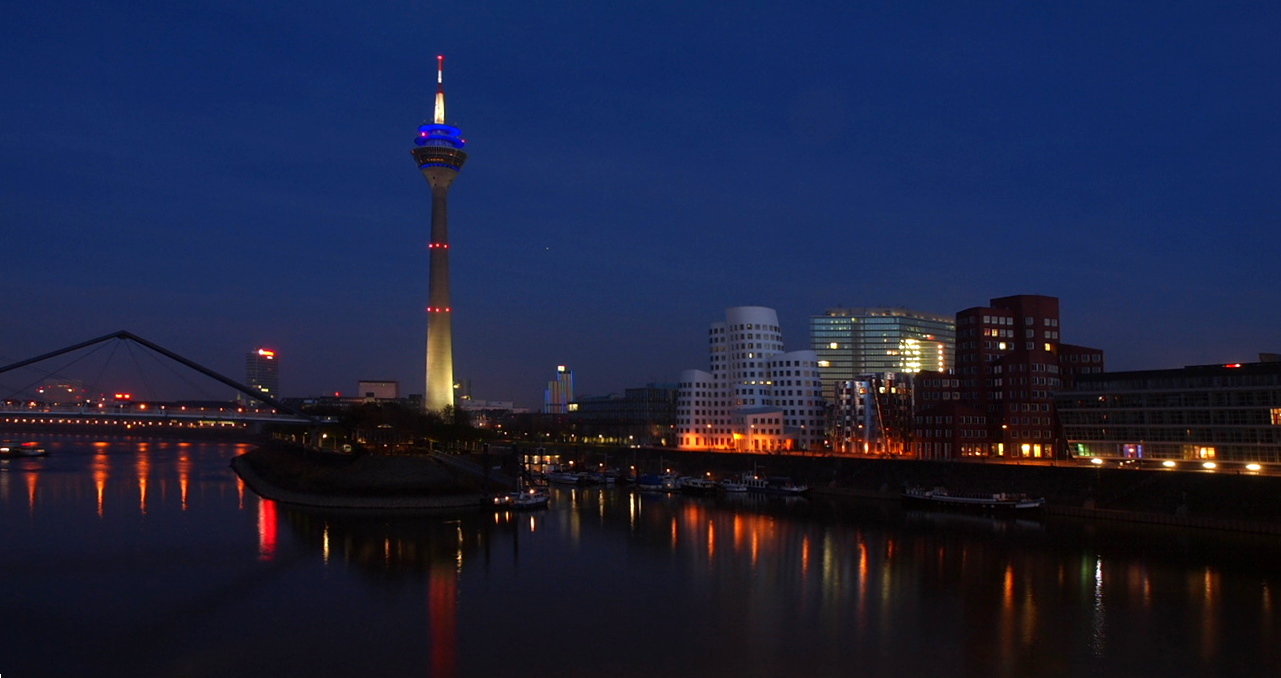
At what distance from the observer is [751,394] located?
63156 millimetres

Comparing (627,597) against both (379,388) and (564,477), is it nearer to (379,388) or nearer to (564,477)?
(564,477)

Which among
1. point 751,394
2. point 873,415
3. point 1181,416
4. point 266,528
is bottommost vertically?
point 266,528

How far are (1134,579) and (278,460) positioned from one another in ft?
145

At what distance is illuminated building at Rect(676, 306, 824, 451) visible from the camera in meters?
60.0

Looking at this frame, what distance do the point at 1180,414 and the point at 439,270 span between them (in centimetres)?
5029

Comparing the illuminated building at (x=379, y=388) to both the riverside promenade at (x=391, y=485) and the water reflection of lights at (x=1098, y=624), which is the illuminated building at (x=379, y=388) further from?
the water reflection of lights at (x=1098, y=624)

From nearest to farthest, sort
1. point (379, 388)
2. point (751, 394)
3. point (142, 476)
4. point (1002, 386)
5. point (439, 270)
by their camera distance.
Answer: point (1002, 386) → point (142, 476) → point (751, 394) → point (439, 270) → point (379, 388)

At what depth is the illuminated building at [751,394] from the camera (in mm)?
59987

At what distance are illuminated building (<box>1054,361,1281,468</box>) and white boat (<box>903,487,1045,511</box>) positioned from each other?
20.4 ft

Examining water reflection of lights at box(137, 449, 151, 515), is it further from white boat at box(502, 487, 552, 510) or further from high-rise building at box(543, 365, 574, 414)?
high-rise building at box(543, 365, 574, 414)

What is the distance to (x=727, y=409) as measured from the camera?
2511 inches

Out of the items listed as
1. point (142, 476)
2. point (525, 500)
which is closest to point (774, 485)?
point (525, 500)

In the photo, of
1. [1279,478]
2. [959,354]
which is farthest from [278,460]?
[1279,478]

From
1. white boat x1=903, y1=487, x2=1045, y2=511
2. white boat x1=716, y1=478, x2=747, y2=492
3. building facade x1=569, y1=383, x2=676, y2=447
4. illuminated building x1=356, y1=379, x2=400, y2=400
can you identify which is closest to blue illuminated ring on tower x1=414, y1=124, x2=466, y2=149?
building facade x1=569, y1=383, x2=676, y2=447
